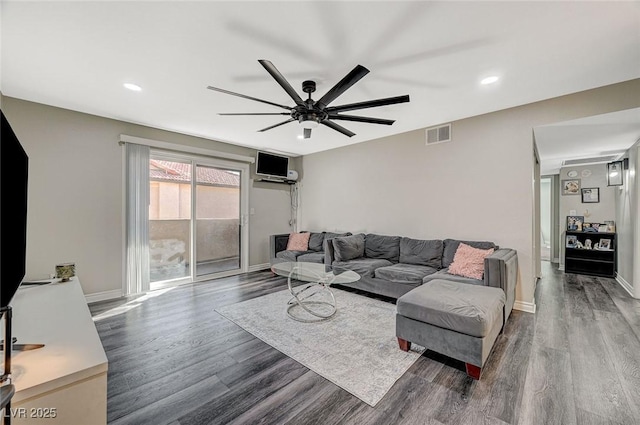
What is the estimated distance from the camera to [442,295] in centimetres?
239

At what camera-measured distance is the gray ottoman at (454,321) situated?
2000mm

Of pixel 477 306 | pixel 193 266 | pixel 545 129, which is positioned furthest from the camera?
pixel 193 266

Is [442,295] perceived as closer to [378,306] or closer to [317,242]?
[378,306]

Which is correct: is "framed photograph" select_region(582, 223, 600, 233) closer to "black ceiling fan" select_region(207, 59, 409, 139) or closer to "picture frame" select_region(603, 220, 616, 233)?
"picture frame" select_region(603, 220, 616, 233)

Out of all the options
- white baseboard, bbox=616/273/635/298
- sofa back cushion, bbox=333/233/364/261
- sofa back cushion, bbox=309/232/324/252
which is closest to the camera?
white baseboard, bbox=616/273/635/298

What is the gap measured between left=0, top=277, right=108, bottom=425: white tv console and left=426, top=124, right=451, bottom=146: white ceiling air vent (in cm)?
451

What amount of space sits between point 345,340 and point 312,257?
2.40m

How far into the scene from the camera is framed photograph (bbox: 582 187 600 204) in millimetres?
5538

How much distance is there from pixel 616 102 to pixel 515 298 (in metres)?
2.51

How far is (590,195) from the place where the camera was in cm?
561

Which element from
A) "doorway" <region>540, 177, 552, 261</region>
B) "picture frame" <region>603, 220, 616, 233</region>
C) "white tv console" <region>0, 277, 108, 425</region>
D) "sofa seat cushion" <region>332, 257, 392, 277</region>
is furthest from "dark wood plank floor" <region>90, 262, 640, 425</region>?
"doorway" <region>540, 177, 552, 261</region>

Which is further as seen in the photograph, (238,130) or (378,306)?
(238,130)

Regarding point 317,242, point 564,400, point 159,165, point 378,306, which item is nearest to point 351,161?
point 317,242

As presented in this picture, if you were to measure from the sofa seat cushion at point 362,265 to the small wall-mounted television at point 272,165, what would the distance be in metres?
2.58
